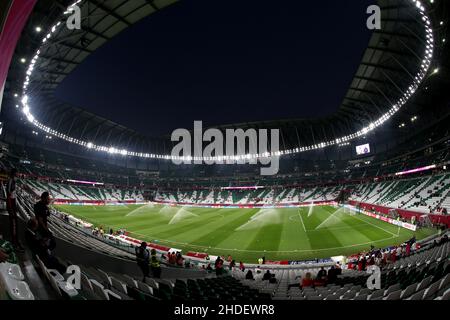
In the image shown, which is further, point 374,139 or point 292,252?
point 374,139

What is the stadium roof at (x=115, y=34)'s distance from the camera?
24078 millimetres

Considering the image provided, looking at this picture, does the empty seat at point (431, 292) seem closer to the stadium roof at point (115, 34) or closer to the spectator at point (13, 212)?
the spectator at point (13, 212)

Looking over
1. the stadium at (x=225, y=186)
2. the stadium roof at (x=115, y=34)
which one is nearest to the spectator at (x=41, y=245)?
the stadium at (x=225, y=186)

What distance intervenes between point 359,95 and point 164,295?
60355 millimetres

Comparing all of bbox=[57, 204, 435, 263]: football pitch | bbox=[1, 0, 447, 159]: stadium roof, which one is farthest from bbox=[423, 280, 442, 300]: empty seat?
bbox=[1, 0, 447, 159]: stadium roof

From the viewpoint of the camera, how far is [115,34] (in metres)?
29.3

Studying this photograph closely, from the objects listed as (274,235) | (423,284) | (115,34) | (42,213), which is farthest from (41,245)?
(115,34)

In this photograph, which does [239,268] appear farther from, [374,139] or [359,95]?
[374,139]

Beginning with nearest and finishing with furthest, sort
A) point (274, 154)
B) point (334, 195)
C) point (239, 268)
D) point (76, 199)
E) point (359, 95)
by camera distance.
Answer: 1. point (239, 268)
2. point (359, 95)
3. point (76, 199)
4. point (334, 195)
5. point (274, 154)

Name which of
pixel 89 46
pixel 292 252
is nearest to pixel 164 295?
pixel 292 252

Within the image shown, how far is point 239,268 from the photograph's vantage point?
19.7 meters

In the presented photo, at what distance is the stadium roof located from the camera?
948 inches

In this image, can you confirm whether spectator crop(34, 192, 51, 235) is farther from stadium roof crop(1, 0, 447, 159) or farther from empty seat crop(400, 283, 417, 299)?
stadium roof crop(1, 0, 447, 159)

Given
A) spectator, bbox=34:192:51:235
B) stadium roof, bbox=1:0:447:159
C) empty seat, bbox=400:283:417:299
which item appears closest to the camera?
empty seat, bbox=400:283:417:299
